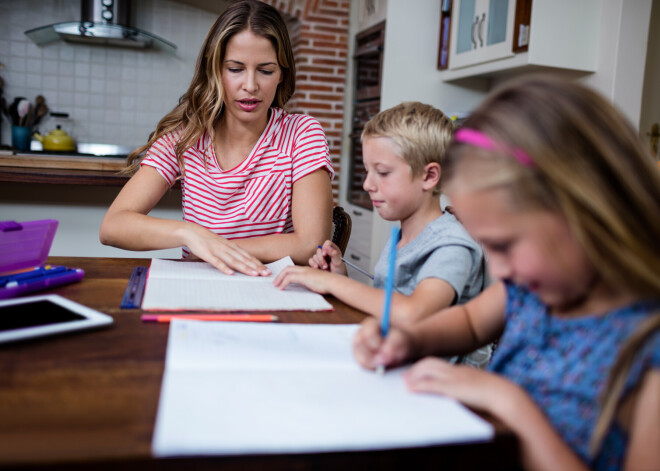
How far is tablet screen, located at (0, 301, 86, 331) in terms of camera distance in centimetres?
85

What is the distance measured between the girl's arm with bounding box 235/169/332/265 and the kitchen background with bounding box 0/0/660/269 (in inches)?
44.4

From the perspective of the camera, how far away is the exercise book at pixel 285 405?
0.54m

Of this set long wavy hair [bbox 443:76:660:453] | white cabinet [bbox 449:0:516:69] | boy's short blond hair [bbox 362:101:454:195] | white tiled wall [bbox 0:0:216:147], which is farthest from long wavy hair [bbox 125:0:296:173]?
white tiled wall [bbox 0:0:216:147]

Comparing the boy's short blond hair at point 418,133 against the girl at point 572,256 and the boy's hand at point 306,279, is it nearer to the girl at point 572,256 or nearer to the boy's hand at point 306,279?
the boy's hand at point 306,279

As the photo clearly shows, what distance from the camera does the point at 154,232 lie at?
148 cm

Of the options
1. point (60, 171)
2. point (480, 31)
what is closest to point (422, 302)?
point (60, 171)

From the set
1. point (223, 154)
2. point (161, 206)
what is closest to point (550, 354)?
point (223, 154)

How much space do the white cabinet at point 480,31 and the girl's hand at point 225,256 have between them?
228 cm

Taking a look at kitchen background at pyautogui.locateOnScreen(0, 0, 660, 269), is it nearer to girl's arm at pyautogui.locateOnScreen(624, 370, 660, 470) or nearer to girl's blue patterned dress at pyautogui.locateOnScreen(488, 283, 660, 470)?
girl's blue patterned dress at pyautogui.locateOnScreen(488, 283, 660, 470)

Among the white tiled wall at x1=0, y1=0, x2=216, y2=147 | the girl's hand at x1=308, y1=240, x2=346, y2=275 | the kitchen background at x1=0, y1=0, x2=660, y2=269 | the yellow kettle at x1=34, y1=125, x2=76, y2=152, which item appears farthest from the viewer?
the white tiled wall at x1=0, y1=0, x2=216, y2=147

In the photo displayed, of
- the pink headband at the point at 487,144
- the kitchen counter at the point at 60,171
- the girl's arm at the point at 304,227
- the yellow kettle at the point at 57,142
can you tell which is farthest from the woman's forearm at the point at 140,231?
the yellow kettle at the point at 57,142

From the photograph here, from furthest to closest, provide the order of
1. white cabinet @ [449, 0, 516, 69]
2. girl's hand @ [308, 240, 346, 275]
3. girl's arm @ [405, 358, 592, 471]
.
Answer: white cabinet @ [449, 0, 516, 69], girl's hand @ [308, 240, 346, 275], girl's arm @ [405, 358, 592, 471]

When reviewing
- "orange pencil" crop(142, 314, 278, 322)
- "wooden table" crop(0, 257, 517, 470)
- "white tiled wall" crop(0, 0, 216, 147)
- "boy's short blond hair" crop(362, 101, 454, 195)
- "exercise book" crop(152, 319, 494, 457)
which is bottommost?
"wooden table" crop(0, 257, 517, 470)

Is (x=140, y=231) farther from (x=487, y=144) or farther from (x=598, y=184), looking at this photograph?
(x=598, y=184)
